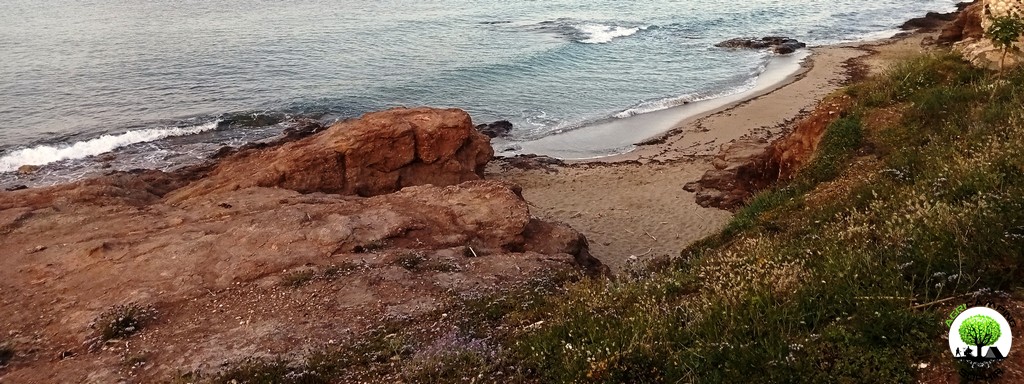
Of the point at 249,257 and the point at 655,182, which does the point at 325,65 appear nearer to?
the point at 655,182

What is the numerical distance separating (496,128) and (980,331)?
21916 millimetres

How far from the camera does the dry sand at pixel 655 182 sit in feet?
47.3

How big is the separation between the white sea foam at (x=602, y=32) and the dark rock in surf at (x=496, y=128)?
61.2 ft

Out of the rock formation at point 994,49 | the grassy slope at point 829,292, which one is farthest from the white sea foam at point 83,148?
the rock formation at point 994,49

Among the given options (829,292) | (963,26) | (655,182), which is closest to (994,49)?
(655,182)

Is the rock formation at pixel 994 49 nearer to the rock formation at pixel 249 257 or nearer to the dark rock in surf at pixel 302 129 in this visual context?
the rock formation at pixel 249 257

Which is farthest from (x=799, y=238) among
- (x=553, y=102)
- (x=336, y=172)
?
(x=553, y=102)

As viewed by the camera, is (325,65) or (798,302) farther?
(325,65)

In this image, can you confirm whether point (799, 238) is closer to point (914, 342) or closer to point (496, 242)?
point (914, 342)

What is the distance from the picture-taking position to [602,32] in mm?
45344

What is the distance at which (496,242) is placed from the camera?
11.1 meters

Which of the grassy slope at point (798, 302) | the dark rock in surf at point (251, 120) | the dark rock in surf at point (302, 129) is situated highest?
the grassy slope at point (798, 302)

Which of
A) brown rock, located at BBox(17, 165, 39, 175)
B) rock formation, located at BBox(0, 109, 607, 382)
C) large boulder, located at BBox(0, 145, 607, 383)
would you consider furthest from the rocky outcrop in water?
brown rock, located at BBox(17, 165, 39, 175)

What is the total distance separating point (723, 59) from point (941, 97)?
2827 centimetres
